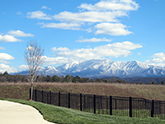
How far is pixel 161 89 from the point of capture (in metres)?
51.8

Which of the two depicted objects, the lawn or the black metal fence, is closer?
the black metal fence

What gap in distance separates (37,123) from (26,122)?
66 centimetres

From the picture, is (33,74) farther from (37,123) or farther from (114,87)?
A: (114,87)

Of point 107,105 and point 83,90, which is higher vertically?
point 107,105

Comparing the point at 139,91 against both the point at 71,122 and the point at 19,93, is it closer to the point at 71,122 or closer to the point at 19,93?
the point at 19,93

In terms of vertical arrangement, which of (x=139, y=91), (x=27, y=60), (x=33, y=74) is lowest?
(x=139, y=91)

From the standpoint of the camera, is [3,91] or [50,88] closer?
[3,91]

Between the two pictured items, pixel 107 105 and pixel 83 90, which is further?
pixel 83 90

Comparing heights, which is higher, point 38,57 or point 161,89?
point 38,57

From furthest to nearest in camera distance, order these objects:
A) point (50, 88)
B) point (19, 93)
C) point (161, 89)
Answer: point (161, 89) → point (50, 88) → point (19, 93)

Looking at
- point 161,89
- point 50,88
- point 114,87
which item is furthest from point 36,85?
point 161,89

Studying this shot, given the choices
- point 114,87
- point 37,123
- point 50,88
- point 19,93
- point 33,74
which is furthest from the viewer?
point 114,87

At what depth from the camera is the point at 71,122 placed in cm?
1151

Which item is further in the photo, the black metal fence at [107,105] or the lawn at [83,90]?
the lawn at [83,90]
